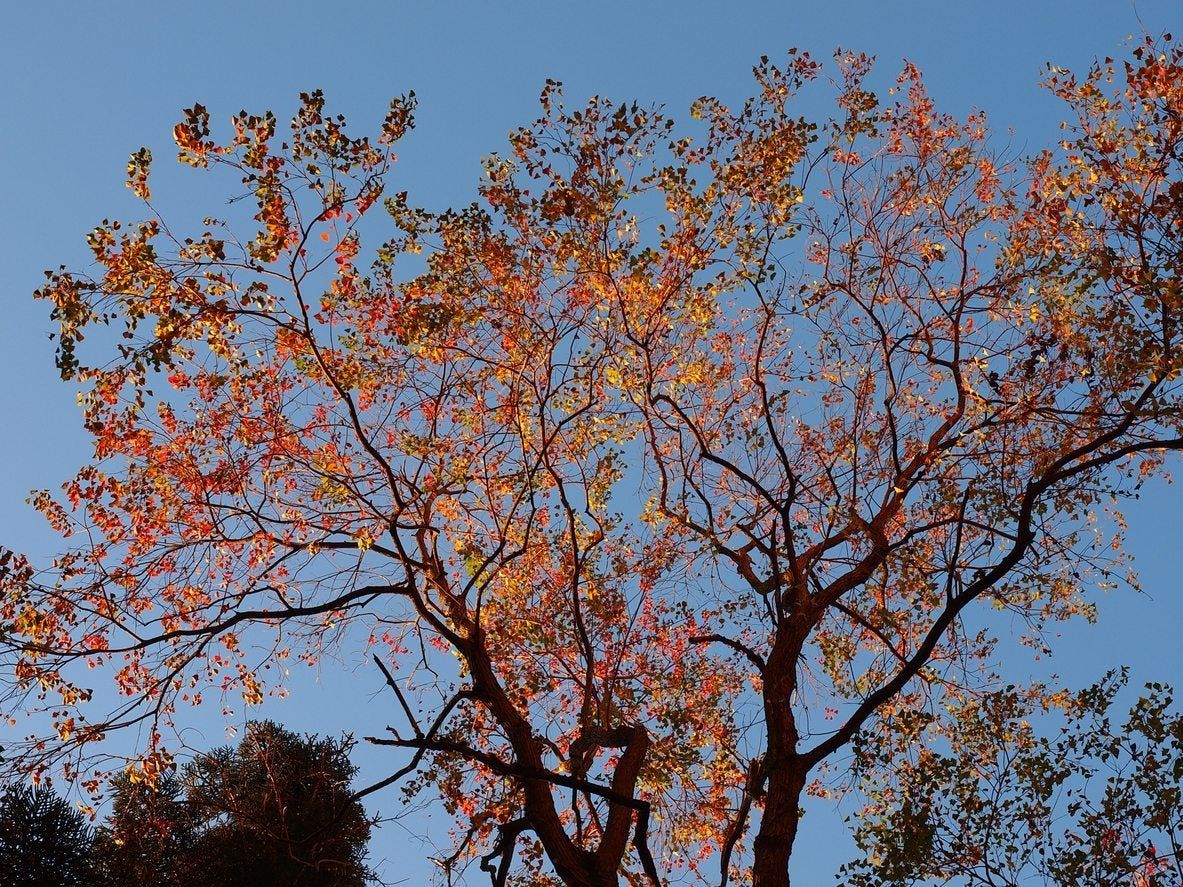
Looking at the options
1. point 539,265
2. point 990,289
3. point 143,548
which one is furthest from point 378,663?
point 990,289

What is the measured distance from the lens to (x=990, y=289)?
11477mm

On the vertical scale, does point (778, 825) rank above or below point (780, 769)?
below

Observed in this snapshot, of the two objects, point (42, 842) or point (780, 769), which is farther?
point (42, 842)

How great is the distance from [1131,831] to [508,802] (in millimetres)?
6061

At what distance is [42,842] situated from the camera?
562 inches

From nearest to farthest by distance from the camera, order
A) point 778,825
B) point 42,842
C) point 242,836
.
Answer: point 778,825 < point 42,842 < point 242,836

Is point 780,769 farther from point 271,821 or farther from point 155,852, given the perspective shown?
point 155,852

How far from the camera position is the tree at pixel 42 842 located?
1403cm

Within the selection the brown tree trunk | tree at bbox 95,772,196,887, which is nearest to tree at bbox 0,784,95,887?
tree at bbox 95,772,196,887

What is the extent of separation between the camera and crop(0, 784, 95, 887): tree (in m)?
14.0

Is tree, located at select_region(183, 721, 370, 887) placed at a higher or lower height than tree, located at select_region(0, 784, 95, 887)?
higher

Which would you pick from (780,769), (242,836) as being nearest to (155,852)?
(242,836)

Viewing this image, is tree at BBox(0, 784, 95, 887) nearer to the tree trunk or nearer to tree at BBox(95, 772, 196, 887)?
tree at BBox(95, 772, 196, 887)

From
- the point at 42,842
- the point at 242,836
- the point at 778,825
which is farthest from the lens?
the point at 242,836
